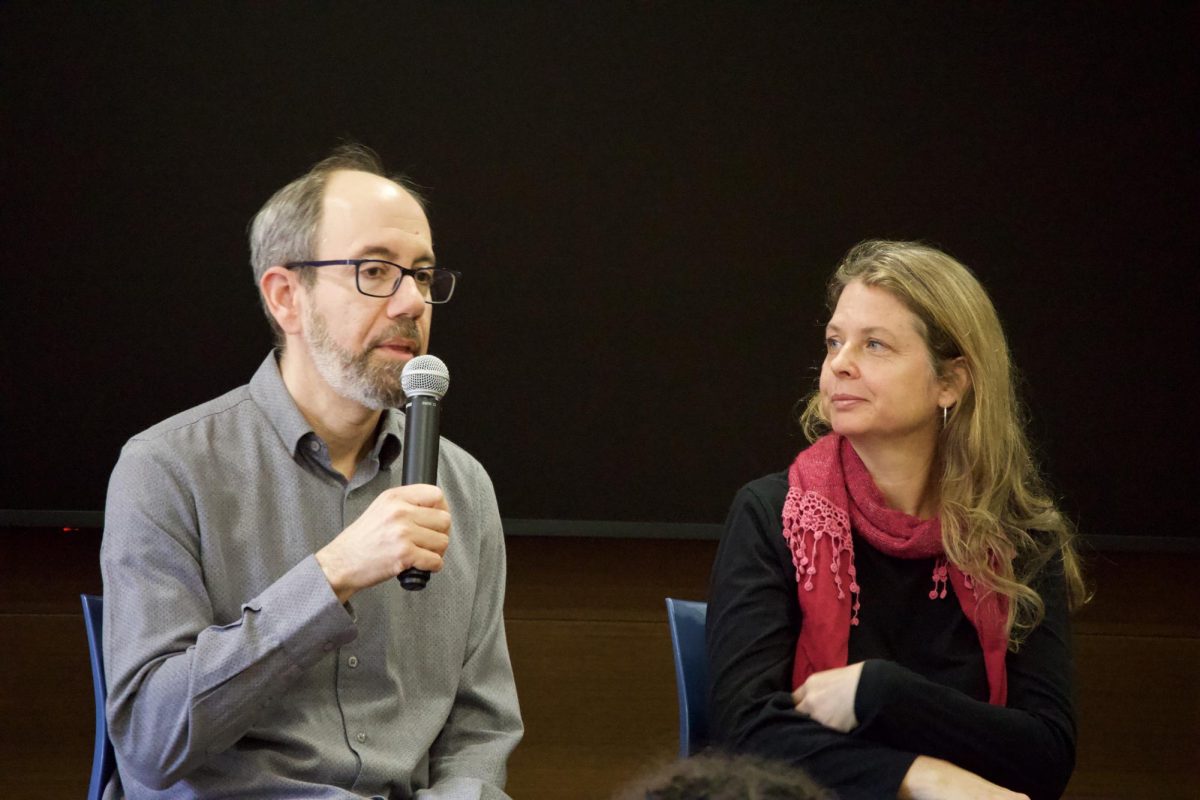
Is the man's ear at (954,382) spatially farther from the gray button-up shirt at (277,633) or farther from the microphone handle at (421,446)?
the microphone handle at (421,446)

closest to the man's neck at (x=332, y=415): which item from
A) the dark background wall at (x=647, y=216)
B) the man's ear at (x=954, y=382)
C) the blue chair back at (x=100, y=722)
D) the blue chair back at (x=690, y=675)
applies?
Answer: the blue chair back at (x=100, y=722)

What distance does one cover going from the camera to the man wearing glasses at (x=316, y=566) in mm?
1513

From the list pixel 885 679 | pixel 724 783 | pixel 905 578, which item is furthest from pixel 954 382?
pixel 724 783

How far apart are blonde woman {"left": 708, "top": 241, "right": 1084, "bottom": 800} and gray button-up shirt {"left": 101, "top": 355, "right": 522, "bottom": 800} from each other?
0.41m

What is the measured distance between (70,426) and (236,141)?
135cm

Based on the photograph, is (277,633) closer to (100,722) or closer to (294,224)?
(100,722)

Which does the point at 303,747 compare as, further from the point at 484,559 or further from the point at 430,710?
the point at 484,559

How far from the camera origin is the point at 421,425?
1562mm

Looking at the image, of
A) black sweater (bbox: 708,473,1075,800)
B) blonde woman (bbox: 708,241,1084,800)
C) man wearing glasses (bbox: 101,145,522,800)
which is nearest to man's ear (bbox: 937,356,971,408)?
blonde woman (bbox: 708,241,1084,800)

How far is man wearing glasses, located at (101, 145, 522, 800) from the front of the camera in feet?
4.96

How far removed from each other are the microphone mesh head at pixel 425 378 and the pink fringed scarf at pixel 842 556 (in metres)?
0.66

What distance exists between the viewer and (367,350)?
1.81 m

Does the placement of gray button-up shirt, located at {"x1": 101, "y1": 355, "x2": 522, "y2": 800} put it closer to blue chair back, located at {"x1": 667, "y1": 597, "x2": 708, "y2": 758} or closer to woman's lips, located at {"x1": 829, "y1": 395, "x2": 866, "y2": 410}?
blue chair back, located at {"x1": 667, "y1": 597, "x2": 708, "y2": 758}

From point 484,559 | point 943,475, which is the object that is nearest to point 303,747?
point 484,559
